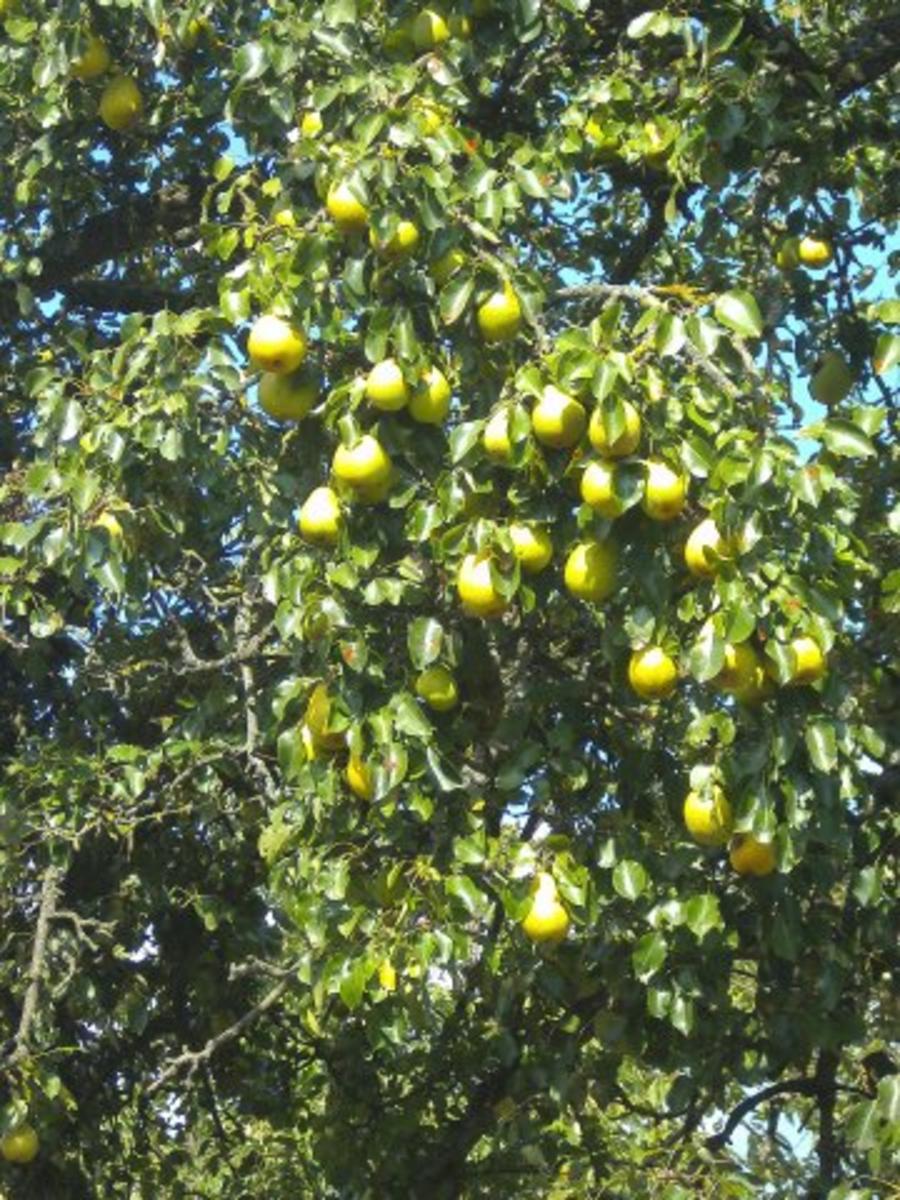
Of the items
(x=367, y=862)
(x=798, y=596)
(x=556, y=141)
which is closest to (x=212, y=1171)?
(x=367, y=862)

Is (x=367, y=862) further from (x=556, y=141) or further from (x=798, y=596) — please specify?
(x=556, y=141)

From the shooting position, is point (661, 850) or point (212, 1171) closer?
point (661, 850)

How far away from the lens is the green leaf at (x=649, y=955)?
2867 mm

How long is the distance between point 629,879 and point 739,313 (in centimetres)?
76

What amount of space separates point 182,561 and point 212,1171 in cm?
151

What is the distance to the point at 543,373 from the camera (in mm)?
2635

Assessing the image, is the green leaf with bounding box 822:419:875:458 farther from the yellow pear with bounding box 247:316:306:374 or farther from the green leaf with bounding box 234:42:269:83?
the green leaf with bounding box 234:42:269:83

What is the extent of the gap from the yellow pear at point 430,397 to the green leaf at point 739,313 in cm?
38

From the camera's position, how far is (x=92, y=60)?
409 cm

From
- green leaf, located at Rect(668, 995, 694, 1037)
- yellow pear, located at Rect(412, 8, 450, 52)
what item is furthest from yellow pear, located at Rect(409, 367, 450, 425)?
green leaf, located at Rect(668, 995, 694, 1037)

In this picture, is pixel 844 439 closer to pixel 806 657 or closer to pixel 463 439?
pixel 806 657

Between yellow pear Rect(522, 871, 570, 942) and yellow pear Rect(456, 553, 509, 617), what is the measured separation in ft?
1.28

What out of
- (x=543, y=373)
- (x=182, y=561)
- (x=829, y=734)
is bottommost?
(x=829, y=734)

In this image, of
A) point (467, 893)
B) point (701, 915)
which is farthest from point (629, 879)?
point (467, 893)
